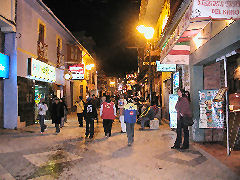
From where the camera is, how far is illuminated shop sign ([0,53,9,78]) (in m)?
11.6

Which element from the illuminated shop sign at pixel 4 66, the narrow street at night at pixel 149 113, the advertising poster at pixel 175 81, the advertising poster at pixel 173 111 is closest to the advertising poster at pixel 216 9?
the narrow street at night at pixel 149 113

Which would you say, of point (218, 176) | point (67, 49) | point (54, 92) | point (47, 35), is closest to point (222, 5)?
point (218, 176)

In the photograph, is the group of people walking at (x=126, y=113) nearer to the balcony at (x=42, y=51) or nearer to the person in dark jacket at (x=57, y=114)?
the person in dark jacket at (x=57, y=114)

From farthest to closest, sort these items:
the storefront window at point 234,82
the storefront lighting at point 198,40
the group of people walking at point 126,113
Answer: the storefront lighting at point 198,40
the group of people walking at point 126,113
the storefront window at point 234,82

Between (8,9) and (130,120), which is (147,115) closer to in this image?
(130,120)

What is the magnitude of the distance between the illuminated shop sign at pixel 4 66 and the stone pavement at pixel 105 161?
14.4ft

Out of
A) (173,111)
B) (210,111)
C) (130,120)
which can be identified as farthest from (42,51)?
(210,111)

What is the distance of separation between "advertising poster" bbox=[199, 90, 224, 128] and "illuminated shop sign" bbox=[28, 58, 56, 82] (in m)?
10.5

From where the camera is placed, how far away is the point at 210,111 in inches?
301

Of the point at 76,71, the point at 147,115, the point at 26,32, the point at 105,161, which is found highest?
the point at 26,32

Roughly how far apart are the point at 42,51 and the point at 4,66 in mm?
4611

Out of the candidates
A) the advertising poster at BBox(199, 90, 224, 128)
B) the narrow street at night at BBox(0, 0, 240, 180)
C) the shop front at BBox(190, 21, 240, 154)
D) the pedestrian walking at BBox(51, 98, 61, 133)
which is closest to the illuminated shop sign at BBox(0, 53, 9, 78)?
the narrow street at night at BBox(0, 0, 240, 180)

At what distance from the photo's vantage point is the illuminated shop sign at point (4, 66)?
38.0 feet

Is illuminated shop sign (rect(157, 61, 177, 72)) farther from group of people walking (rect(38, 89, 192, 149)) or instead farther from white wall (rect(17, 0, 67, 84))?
white wall (rect(17, 0, 67, 84))
